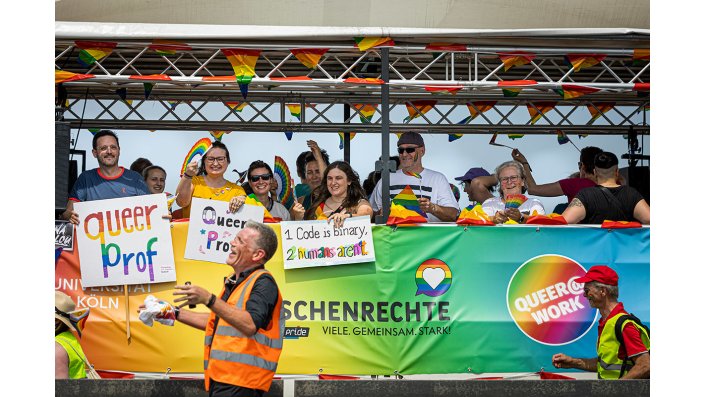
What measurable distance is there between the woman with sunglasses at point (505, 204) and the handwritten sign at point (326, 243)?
4.37ft

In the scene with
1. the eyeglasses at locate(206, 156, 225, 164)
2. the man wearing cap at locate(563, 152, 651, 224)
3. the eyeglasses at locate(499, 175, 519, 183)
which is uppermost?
the eyeglasses at locate(206, 156, 225, 164)

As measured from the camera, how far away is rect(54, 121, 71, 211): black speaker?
928cm

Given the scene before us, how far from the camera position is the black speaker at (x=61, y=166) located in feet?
30.4

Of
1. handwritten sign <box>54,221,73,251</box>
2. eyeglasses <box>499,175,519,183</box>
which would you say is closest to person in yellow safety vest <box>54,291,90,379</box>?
handwritten sign <box>54,221,73,251</box>

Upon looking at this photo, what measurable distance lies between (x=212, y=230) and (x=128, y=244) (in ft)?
2.62

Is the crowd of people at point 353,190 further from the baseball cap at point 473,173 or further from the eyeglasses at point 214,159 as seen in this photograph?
the baseball cap at point 473,173

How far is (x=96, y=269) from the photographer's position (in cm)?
929

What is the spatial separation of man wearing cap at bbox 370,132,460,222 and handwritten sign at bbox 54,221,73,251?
3.04 meters

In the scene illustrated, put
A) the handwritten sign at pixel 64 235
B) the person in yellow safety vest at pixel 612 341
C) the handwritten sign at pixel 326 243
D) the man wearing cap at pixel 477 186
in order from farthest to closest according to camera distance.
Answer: the man wearing cap at pixel 477 186 → the handwritten sign at pixel 64 235 → the handwritten sign at pixel 326 243 → the person in yellow safety vest at pixel 612 341

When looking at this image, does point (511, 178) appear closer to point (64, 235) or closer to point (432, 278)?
point (432, 278)

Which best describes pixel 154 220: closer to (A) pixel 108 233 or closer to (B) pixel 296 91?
(A) pixel 108 233

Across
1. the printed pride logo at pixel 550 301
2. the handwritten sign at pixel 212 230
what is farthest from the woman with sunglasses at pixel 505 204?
the handwritten sign at pixel 212 230

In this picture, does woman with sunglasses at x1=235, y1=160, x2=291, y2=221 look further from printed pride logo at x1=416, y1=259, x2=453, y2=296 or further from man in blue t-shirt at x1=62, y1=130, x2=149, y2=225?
printed pride logo at x1=416, y1=259, x2=453, y2=296

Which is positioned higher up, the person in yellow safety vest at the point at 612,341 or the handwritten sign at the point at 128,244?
the handwritten sign at the point at 128,244
